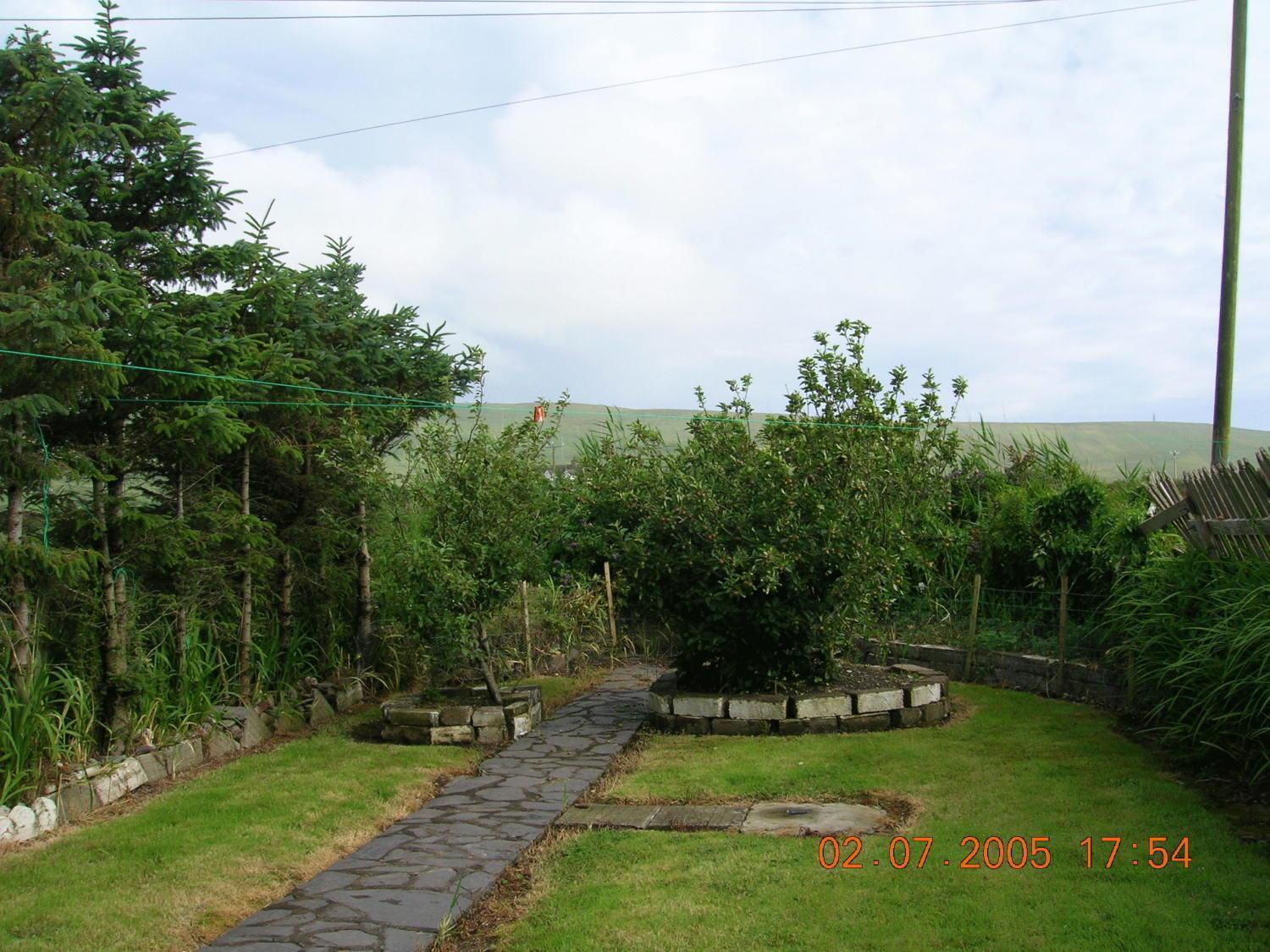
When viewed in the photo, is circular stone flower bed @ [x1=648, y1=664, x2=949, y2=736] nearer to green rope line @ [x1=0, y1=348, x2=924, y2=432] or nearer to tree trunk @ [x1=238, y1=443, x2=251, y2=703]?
green rope line @ [x1=0, y1=348, x2=924, y2=432]

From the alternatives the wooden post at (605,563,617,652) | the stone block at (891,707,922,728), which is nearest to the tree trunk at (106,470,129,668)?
the stone block at (891,707,922,728)

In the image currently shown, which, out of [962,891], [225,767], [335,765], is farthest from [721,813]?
[225,767]

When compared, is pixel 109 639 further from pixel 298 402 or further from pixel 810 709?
pixel 810 709

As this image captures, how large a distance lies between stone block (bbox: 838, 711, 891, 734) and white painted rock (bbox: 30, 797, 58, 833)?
556 cm

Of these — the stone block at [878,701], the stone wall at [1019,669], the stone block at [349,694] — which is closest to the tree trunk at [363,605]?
the stone block at [349,694]

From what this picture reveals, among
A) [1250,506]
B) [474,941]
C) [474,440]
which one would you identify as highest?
[474,440]

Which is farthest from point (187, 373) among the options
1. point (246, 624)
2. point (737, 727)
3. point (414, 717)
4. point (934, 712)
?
point (934, 712)

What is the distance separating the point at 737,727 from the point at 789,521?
174cm

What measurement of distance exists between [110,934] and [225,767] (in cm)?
300

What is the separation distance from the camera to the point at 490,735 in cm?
827

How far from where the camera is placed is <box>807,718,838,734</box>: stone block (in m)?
8.18

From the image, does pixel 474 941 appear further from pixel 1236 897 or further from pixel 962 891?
pixel 1236 897

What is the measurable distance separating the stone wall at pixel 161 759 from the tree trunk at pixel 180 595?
536 mm

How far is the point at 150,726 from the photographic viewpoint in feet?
23.2
